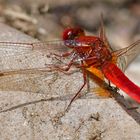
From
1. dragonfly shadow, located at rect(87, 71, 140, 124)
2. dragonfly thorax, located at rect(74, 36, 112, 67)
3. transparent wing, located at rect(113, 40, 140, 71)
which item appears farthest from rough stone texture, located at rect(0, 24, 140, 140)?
transparent wing, located at rect(113, 40, 140, 71)

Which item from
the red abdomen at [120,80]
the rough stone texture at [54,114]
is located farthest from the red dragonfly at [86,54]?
the rough stone texture at [54,114]

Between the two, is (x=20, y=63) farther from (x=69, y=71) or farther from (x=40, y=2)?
(x=40, y=2)

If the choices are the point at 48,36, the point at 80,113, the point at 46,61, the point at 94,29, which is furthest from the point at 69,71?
the point at 94,29

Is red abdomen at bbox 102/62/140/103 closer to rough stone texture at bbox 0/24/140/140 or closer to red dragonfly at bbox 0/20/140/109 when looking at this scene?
red dragonfly at bbox 0/20/140/109

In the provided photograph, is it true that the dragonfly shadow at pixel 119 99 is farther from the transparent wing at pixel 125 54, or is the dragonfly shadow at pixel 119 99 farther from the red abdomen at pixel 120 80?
the transparent wing at pixel 125 54

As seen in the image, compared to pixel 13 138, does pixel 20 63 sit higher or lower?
higher
